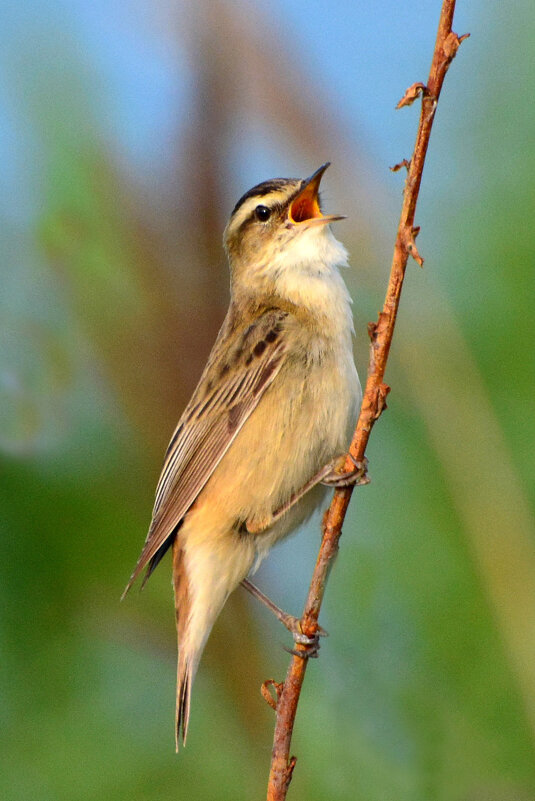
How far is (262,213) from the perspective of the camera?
4.53 m

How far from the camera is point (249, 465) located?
3951 mm

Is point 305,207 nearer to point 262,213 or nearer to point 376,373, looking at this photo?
point 262,213

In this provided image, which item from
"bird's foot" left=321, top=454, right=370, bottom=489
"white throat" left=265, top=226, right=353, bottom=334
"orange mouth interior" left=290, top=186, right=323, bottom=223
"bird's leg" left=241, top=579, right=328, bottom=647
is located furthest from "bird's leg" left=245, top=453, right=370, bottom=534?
"orange mouth interior" left=290, top=186, right=323, bottom=223

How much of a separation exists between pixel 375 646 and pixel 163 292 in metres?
1.80

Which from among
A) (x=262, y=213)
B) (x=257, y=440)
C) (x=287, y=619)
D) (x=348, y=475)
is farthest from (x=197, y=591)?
Answer: (x=262, y=213)

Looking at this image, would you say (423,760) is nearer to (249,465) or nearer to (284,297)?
(249,465)

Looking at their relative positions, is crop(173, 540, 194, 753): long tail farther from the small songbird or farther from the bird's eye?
the bird's eye

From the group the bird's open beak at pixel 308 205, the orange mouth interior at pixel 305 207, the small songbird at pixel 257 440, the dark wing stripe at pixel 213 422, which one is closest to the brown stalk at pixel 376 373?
the small songbird at pixel 257 440

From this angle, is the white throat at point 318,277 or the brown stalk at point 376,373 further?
the white throat at point 318,277

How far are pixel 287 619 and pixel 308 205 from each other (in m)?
1.95

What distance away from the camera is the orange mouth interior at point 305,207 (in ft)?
14.4

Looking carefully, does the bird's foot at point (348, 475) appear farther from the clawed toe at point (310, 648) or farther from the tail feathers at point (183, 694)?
the tail feathers at point (183, 694)

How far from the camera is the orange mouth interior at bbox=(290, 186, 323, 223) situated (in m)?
4.40

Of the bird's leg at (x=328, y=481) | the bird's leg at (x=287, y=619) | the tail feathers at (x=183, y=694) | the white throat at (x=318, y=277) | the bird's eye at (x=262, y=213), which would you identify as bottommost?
the tail feathers at (x=183, y=694)
